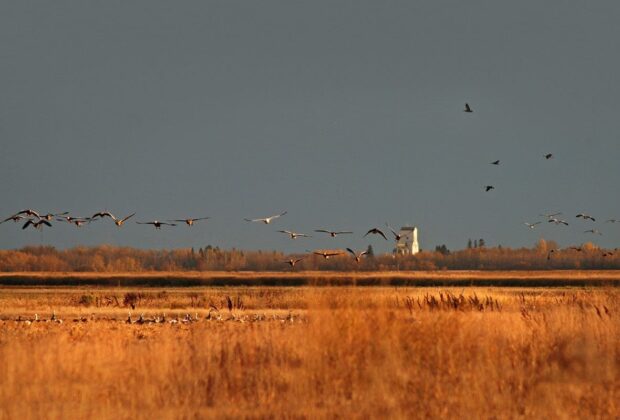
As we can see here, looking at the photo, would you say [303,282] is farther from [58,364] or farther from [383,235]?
[58,364]

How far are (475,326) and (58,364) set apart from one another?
9.72 m

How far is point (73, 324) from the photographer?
35.9m

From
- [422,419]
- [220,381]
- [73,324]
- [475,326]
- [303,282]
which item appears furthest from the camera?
[303,282]

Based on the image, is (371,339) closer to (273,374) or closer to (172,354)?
(273,374)

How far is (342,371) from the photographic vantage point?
1888 cm

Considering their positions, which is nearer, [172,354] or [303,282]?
[172,354]

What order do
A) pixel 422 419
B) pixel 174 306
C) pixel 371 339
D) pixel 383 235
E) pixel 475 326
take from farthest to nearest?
pixel 174 306, pixel 383 235, pixel 475 326, pixel 371 339, pixel 422 419

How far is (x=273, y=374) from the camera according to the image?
19.2 m

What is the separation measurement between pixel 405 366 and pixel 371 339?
105cm

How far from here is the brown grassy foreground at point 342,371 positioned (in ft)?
55.8

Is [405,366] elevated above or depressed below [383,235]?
below

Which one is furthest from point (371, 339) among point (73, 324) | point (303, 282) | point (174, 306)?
point (303, 282)

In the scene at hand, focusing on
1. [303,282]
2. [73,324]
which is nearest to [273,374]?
[73,324]

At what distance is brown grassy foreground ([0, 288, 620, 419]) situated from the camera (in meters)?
17.0
